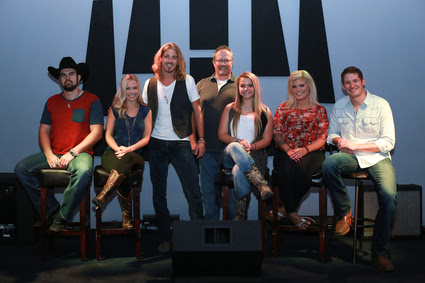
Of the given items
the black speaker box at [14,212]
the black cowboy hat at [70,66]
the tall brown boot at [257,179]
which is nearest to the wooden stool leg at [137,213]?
the tall brown boot at [257,179]

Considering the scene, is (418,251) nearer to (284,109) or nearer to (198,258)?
(284,109)

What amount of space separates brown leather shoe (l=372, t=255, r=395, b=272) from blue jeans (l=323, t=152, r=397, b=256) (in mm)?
34

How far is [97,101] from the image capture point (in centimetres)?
410

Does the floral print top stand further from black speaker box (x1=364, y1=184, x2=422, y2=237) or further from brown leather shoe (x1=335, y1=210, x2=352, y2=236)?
black speaker box (x1=364, y1=184, x2=422, y2=237)

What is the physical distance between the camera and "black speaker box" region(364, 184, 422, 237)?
4383 mm

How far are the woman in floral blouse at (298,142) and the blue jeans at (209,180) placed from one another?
60 cm

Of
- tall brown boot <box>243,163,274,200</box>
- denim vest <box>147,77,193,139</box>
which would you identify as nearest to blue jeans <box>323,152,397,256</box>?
tall brown boot <box>243,163,274,200</box>

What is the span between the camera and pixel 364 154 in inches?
147

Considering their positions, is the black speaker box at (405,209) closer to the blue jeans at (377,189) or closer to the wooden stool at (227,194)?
the blue jeans at (377,189)

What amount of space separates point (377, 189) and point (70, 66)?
2.85 meters

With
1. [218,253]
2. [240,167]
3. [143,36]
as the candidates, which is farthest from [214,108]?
[218,253]

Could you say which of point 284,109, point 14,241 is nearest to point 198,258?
point 284,109

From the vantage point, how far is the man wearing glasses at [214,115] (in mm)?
4207

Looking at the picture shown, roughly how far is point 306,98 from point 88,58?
89.6 inches
